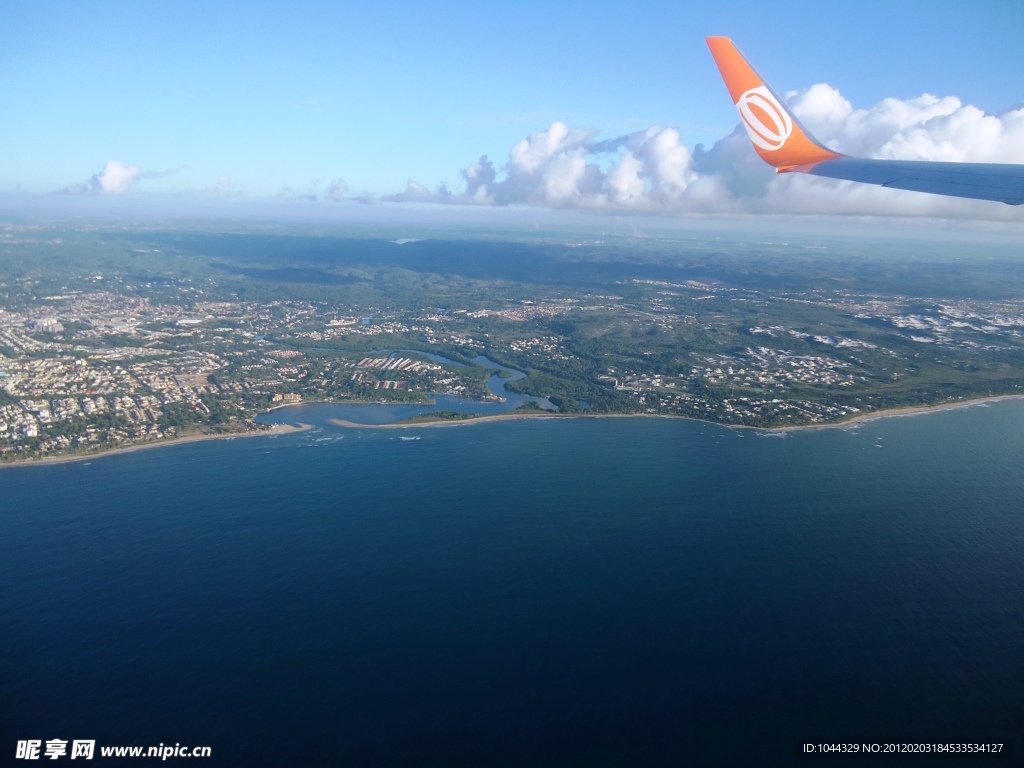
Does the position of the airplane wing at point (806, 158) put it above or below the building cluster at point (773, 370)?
above

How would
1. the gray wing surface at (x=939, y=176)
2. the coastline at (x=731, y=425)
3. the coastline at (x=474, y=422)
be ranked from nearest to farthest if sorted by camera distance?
the gray wing surface at (x=939, y=176)
the coastline at (x=474, y=422)
the coastline at (x=731, y=425)

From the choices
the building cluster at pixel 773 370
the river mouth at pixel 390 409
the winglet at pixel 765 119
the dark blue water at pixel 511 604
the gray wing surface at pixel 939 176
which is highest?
the winglet at pixel 765 119

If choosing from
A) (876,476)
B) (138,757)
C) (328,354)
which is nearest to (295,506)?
(138,757)

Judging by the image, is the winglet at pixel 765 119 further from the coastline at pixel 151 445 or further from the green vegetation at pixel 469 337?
the coastline at pixel 151 445

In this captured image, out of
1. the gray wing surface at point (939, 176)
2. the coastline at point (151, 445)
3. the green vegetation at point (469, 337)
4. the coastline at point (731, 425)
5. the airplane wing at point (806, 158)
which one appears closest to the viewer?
the gray wing surface at point (939, 176)

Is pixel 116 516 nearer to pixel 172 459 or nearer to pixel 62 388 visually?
pixel 172 459

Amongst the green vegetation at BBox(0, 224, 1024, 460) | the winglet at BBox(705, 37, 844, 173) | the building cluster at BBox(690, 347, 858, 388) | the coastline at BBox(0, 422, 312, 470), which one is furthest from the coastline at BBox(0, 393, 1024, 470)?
the winglet at BBox(705, 37, 844, 173)

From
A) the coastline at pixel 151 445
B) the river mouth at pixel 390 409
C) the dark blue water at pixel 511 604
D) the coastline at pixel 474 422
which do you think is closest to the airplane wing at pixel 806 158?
the dark blue water at pixel 511 604
